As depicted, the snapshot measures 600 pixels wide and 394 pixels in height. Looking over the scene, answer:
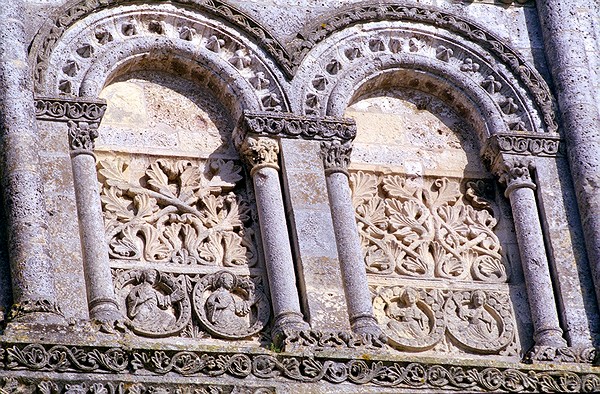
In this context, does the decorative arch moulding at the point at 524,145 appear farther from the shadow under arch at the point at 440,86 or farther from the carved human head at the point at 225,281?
the carved human head at the point at 225,281

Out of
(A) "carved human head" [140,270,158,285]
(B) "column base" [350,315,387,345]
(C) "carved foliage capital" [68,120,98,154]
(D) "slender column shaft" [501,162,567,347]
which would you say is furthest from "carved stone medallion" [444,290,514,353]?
(C) "carved foliage capital" [68,120,98,154]

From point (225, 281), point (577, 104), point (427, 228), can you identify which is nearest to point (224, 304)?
point (225, 281)

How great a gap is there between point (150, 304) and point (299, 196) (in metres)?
1.59

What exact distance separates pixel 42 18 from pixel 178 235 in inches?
84.0

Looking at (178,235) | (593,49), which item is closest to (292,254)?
(178,235)

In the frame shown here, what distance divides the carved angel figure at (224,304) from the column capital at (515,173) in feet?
8.86

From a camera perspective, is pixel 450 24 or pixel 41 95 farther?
pixel 450 24

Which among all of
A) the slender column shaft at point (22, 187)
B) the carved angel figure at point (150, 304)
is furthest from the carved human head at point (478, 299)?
the slender column shaft at point (22, 187)

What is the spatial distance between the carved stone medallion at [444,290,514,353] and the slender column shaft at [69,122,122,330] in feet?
9.53

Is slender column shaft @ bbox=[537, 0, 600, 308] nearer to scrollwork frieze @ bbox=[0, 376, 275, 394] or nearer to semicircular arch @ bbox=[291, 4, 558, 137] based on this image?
semicircular arch @ bbox=[291, 4, 558, 137]

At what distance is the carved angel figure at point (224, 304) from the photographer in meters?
17.4

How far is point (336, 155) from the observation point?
59.9ft

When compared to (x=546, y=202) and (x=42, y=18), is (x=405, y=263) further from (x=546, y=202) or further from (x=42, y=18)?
(x=42, y=18)

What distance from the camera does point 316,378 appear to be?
658 inches
